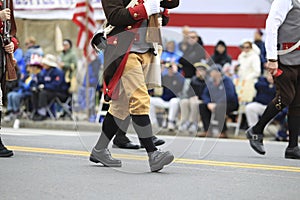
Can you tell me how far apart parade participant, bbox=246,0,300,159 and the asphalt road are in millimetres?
518

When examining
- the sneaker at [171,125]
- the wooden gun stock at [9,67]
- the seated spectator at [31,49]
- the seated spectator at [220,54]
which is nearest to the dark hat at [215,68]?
the seated spectator at [220,54]

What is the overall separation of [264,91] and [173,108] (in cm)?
166

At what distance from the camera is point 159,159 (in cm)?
716

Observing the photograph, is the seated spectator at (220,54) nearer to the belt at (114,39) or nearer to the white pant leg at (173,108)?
the white pant leg at (173,108)

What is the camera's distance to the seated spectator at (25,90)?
56.1 feet

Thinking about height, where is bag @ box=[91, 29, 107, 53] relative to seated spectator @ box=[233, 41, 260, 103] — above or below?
above

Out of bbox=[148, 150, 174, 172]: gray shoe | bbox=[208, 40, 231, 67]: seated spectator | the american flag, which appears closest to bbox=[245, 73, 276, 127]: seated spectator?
bbox=[208, 40, 231, 67]: seated spectator

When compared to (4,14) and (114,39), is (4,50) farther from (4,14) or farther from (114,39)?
(114,39)

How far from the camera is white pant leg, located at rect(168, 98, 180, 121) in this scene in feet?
47.2

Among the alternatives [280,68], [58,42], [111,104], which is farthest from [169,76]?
[58,42]

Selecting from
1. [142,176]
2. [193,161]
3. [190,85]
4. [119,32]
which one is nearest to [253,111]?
[190,85]

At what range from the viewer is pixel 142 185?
6590 millimetres

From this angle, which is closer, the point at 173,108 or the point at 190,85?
the point at 190,85

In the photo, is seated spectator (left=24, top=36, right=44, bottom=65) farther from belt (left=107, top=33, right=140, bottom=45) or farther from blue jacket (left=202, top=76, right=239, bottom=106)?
belt (left=107, top=33, right=140, bottom=45)
